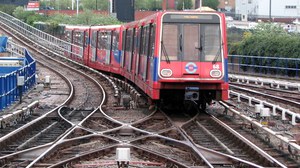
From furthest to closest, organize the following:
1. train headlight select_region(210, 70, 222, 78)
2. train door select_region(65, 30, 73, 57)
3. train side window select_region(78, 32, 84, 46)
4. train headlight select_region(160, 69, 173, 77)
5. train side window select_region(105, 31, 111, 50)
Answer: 1. train door select_region(65, 30, 73, 57)
2. train side window select_region(78, 32, 84, 46)
3. train side window select_region(105, 31, 111, 50)
4. train headlight select_region(210, 70, 222, 78)
5. train headlight select_region(160, 69, 173, 77)

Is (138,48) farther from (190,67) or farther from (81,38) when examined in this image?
(81,38)

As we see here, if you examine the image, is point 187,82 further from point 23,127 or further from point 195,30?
point 23,127

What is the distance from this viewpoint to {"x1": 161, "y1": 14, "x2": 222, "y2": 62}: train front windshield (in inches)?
779

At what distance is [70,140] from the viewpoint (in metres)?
14.2

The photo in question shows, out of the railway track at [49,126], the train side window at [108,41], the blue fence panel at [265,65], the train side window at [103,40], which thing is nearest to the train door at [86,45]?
the train side window at [103,40]

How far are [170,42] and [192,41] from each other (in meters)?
0.61

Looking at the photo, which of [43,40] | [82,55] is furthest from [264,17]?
[82,55]

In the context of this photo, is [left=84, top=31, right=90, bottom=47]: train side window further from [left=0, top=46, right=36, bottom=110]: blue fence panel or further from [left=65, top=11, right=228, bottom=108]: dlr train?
[left=65, top=11, right=228, bottom=108]: dlr train

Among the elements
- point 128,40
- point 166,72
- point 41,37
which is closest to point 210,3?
point 41,37

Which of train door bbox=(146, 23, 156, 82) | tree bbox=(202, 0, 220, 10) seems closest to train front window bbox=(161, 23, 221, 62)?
train door bbox=(146, 23, 156, 82)

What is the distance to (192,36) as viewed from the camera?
65.3 ft

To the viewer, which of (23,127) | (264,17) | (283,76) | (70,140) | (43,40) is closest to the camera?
(70,140)

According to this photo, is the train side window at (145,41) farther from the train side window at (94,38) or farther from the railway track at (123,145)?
the train side window at (94,38)

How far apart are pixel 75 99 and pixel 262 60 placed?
19136 mm
